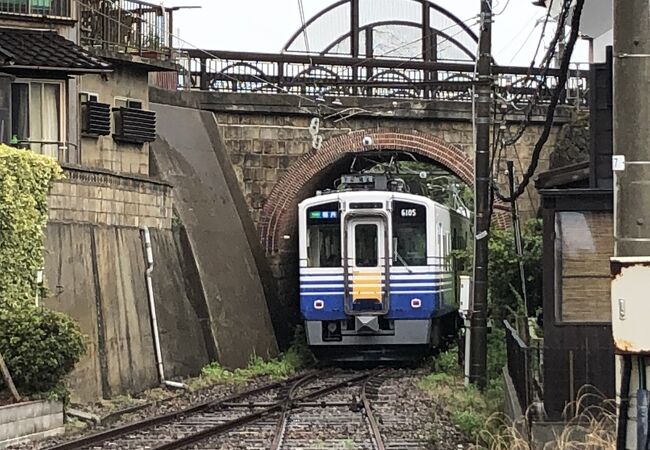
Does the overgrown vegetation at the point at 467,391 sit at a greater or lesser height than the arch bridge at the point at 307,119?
lesser

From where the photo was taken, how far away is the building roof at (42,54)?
53.3ft

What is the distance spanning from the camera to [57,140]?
1742 cm

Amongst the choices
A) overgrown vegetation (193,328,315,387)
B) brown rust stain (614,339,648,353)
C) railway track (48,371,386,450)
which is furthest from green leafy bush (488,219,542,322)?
brown rust stain (614,339,648,353)

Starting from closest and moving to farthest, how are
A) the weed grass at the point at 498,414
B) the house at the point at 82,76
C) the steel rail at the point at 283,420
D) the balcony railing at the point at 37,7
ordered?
the weed grass at the point at 498,414, the steel rail at the point at 283,420, the house at the point at 82,76, the balcony railing at the point at 37,7

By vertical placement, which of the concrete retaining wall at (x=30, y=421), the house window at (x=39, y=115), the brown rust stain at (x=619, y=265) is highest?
the house window at (x=39, y=115)

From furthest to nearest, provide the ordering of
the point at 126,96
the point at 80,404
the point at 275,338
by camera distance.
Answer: the point at 275,338
the point at 126,96
the point at 80,404

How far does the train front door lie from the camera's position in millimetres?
20547

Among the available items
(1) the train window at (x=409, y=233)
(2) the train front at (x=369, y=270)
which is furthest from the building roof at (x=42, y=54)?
(1) the train window at (x=409, y=233)

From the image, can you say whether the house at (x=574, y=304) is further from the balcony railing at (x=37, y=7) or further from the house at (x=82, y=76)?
the balcony railing at (x=37, y=7)

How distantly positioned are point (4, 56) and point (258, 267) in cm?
971

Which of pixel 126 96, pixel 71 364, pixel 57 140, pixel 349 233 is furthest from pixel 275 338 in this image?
pixel 71 364

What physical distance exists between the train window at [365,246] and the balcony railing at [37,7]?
20.3 feet

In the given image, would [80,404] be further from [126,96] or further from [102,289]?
[126,96]

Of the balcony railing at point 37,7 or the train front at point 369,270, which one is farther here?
the train front at point 369,270
